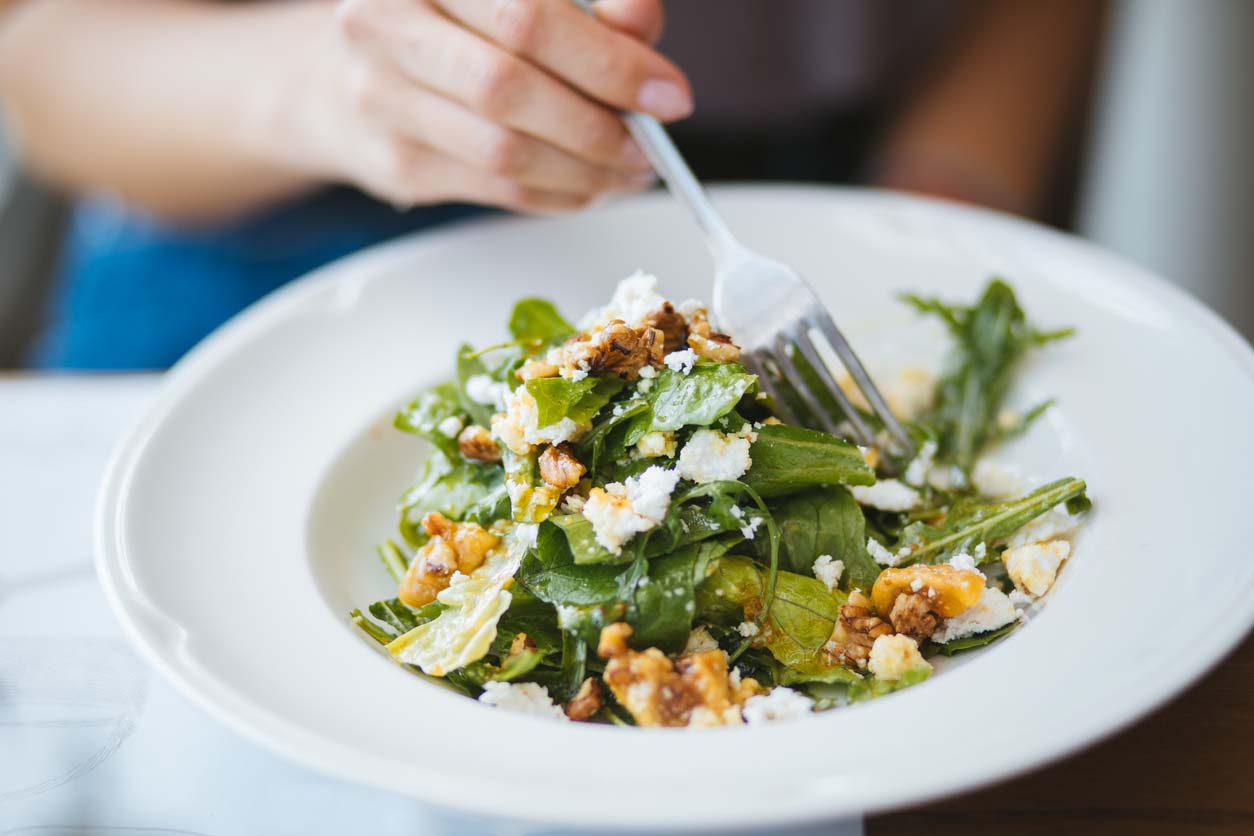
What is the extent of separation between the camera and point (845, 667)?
1302 mm

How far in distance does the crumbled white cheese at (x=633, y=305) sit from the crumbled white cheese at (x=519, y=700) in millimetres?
496

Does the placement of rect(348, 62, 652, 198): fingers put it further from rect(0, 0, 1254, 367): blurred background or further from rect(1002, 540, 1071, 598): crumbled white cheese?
rect(0, 0, 1254, 367): blurred background

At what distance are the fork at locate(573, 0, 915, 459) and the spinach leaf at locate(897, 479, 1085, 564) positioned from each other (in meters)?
0.20

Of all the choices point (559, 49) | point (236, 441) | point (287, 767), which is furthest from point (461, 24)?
point (287, 767)

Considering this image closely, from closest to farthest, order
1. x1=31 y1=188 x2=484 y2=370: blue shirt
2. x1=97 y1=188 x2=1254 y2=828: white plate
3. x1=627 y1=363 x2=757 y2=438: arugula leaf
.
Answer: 1. x1=97 y1=188 x2=1254 y2=828: white plate
2. x1=627 y1=363 x2=757 y2=438: arugula leaf
3. x1=31 y1=188 x2=484 y2=370: blue shirt

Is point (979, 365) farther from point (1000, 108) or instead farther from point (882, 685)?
point (1000, 108)

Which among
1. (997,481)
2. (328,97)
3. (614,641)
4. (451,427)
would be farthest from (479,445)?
(328,97)

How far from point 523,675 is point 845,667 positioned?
399 mm

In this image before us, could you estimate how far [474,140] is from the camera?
1.80 meters

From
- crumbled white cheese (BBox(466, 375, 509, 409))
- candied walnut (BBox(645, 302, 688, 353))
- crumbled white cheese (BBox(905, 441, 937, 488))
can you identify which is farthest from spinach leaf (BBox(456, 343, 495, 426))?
crumbled white cheese (BBox(905, 441, 937, 488))

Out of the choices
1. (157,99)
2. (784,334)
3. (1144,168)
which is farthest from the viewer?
(1144,168)

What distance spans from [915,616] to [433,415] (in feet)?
2.60

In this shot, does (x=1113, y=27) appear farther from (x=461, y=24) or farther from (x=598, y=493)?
(x=598, y=493)

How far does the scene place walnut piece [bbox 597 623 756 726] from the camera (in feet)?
3.84
